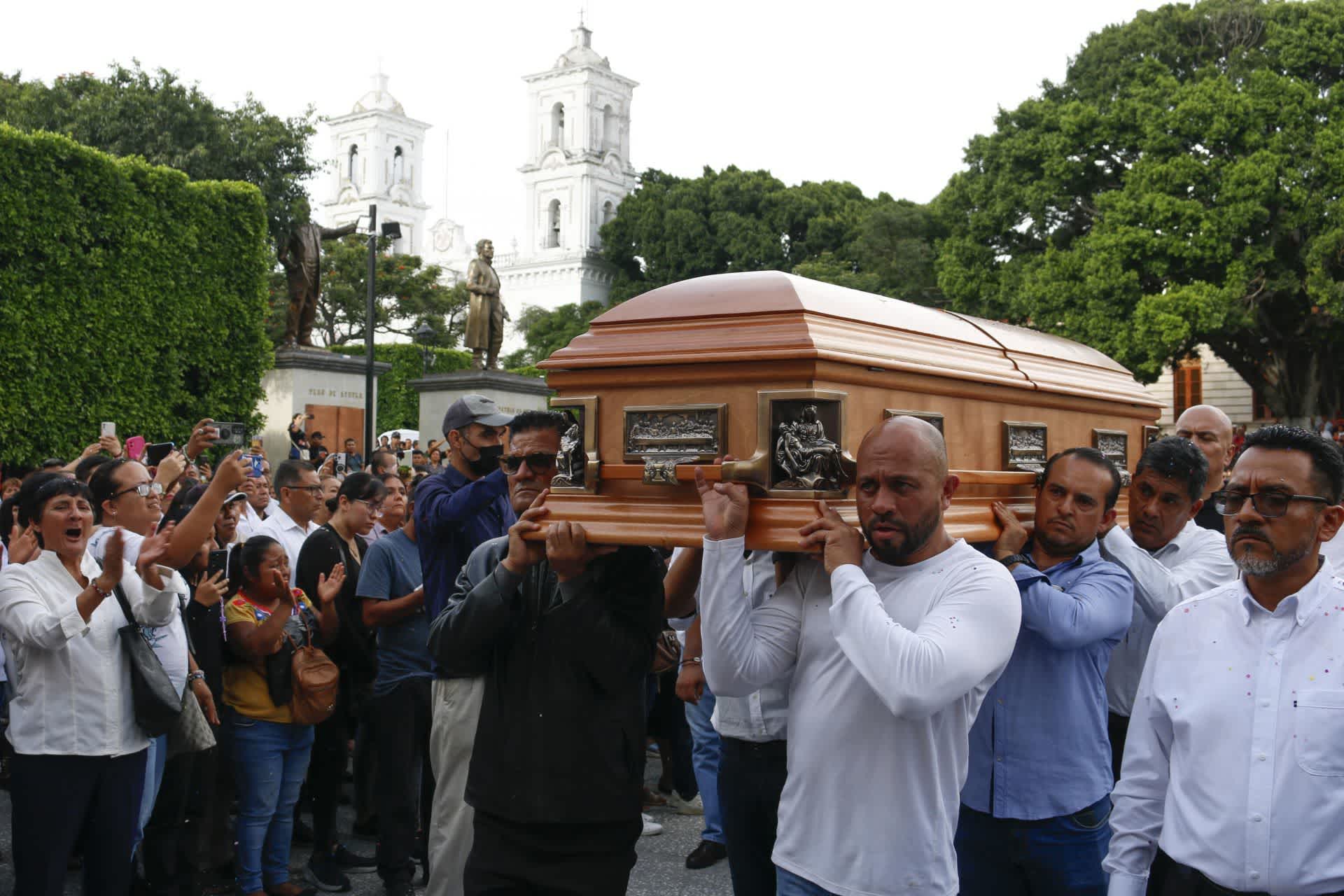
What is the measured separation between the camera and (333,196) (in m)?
90.4

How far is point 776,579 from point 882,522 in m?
0.46

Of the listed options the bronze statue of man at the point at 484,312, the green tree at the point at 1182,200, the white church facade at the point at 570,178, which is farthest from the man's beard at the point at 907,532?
the white church facade at the point at 570,178

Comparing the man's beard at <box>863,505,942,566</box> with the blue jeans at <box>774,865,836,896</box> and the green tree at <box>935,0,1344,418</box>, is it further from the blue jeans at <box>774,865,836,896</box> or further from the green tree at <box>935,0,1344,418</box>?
the green tree at <box>935,0,1344,418</box>

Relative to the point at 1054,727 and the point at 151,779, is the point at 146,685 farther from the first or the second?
the point at 1054,727

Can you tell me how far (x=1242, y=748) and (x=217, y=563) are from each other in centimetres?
475

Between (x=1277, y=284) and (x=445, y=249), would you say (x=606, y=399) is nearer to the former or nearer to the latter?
(x=1277, y=284)

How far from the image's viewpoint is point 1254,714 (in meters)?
2.29

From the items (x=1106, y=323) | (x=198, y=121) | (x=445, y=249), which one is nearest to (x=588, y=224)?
(x=445, y=249)

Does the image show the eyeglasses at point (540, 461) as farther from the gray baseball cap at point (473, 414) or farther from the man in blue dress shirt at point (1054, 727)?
the gray baseball cap at point (473, 414)

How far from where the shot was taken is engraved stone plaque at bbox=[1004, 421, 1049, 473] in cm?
363

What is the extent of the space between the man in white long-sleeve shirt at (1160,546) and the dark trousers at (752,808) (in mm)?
1077

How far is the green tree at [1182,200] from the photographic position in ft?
79.8

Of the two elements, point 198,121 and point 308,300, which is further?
point 198,121

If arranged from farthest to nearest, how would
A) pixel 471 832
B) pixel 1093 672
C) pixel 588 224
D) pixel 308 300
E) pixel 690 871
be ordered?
1. pixel 588 224
2. pixel 308 300
3. pixel 690 871
4. pixel 471 832
5. pixel 1093 672
